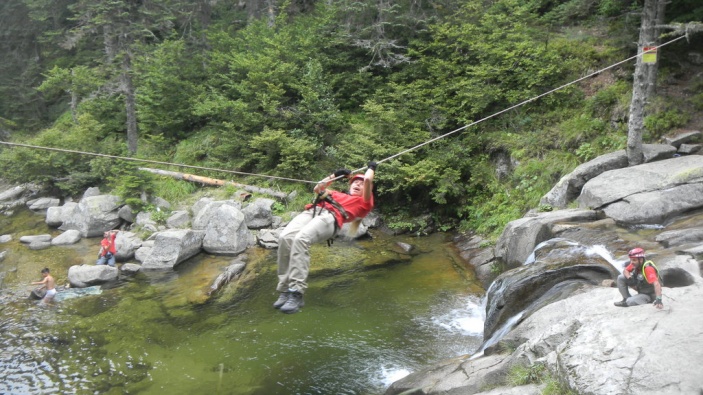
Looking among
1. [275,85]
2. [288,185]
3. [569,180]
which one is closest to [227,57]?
[275,85]


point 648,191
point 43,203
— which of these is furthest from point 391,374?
point 43,203

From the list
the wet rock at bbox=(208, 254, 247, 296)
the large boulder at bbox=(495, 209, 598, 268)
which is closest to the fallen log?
the wet rock at bbox=(208, 254, 247, 296)

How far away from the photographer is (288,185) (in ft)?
61.5

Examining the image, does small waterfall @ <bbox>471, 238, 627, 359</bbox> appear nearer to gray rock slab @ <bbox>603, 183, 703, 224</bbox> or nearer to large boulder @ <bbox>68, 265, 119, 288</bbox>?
gray rock slab @ <bbox>603, 183, 703, 224</bbox>

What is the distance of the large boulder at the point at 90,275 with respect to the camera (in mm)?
12805

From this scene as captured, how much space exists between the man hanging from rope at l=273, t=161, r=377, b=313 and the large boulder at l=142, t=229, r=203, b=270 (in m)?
7.88

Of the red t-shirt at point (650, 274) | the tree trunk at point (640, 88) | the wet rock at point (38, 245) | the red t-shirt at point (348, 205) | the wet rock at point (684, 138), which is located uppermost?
the tree trunk at point (640, 88)

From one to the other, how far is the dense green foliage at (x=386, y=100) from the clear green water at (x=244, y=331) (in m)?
3.93

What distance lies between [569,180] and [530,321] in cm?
611

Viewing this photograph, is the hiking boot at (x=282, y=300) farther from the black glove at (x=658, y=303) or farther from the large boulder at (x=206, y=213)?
the large boulder at (x=206, y=213)

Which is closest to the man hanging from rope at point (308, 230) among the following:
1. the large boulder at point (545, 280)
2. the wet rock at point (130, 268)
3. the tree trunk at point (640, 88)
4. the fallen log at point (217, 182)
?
the large boulder at point (545, 280)

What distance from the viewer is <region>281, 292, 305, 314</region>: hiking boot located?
6578 millimetres

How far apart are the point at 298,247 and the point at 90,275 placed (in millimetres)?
8990

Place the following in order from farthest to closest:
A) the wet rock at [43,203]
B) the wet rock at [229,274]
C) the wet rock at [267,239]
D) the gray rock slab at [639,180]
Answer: the wet rock at [43,203]
the wet rock at [267,239]
the wet rock at [229,274]
the gray rock slab at [639,180]
